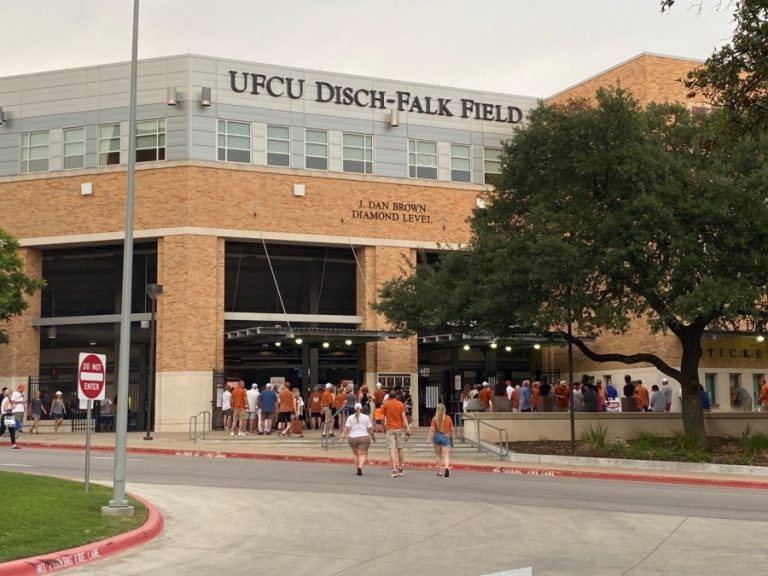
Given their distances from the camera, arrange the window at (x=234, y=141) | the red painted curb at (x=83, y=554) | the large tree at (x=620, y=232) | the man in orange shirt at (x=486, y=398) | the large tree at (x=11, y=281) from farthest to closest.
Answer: the window at (x=234, y=141) → the large tree at (x=11, y=281) → the man in orange shirt at (x=486, y=398) → the large tree at (x=620, y=232) → the red painted curb at (x=83, y=554)

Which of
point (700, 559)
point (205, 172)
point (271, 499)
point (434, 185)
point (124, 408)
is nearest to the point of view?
point (700, 559)

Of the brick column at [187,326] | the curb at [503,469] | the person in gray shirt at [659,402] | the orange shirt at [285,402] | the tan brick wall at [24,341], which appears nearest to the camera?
the curb at [503,469]

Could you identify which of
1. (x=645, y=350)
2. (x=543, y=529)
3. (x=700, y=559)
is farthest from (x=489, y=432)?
(x=700, y=559)

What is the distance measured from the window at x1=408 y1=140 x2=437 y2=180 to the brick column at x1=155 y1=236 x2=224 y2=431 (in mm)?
9165

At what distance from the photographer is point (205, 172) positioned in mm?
40344

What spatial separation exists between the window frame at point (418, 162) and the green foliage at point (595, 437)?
1756cm

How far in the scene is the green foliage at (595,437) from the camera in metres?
27.4

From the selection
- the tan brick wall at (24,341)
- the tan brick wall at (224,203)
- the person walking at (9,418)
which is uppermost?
the tan brick wall at (224,203)

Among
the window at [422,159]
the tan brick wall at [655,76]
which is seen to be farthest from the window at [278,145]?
the tan brick wall at [655,76]

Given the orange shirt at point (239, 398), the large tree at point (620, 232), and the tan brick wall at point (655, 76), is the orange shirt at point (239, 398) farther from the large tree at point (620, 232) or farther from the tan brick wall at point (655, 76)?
the tan brick wall at point (655, 76)

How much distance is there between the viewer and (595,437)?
90.7 feet

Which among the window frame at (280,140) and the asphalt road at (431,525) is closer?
the asphalt road at (431,525)

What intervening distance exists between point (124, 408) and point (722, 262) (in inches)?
623

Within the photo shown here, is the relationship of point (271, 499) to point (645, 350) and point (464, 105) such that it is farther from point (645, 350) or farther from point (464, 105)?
point (464, 105)
